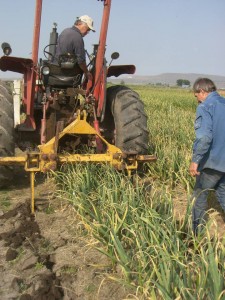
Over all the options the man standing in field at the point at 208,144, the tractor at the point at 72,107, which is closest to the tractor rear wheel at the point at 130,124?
the tractor at the point at 72,107

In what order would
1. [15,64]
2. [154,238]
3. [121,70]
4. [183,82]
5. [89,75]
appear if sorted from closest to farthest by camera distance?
[154,238] → [89,75] → [15,64] → [121,70] → [183,82]

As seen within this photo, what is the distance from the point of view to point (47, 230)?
368cm

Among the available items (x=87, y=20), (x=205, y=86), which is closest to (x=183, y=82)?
(x=87, y=20)

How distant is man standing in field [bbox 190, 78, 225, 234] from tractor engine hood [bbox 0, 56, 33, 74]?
211cm

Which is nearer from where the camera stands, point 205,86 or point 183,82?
point 205,86

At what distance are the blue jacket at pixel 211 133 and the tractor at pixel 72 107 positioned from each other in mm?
1017

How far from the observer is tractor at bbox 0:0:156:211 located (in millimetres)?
4438

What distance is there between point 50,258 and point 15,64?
2.68 meters

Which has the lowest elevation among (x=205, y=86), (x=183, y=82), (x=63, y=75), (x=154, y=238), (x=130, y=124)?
(x=183, y=82)

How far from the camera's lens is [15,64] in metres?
4.99

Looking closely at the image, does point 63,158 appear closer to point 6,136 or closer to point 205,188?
point 6,136

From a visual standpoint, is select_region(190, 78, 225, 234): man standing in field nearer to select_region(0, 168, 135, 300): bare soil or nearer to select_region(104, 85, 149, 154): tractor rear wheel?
select_region(0, 168, 135, 300): bare soil

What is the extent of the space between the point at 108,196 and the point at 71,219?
0.64 metres

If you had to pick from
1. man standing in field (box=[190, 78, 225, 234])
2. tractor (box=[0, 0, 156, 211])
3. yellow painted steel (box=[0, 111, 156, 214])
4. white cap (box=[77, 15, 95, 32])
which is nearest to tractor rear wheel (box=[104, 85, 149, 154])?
tractor (box=[0, 0, 156, 211])
